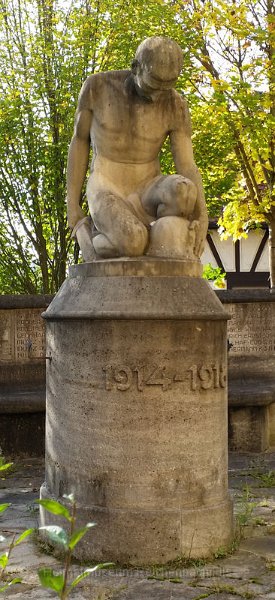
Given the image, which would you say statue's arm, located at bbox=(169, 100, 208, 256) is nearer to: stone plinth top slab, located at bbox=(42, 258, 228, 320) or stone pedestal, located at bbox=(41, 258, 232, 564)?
stone plinth top slab, located at bbox=(42, 258, 228, 320)

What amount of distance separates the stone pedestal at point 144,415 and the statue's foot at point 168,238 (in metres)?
0.09

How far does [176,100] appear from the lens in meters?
4.98

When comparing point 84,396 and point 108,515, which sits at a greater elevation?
point 84,396

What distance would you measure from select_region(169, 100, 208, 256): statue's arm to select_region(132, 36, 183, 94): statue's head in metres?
0.39

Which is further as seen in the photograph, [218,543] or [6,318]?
[6,318]

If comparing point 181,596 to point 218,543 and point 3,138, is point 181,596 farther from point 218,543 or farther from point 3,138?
point 3,138

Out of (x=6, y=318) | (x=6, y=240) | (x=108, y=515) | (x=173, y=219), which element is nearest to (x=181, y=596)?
(x=108, y=515)

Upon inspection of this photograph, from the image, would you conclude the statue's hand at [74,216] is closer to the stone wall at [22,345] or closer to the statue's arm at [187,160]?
the statue's arm at [187,160]

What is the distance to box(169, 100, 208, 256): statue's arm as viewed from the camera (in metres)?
4.95

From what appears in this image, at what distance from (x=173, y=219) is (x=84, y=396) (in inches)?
44.6

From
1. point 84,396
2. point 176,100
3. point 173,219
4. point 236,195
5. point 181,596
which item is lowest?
point 181,596

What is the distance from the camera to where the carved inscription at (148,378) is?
171 inches

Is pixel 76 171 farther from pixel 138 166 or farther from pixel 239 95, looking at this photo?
pixel 239 95

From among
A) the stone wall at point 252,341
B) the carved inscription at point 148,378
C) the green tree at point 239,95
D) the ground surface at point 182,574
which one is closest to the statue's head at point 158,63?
the carved inscription at point 148,378
